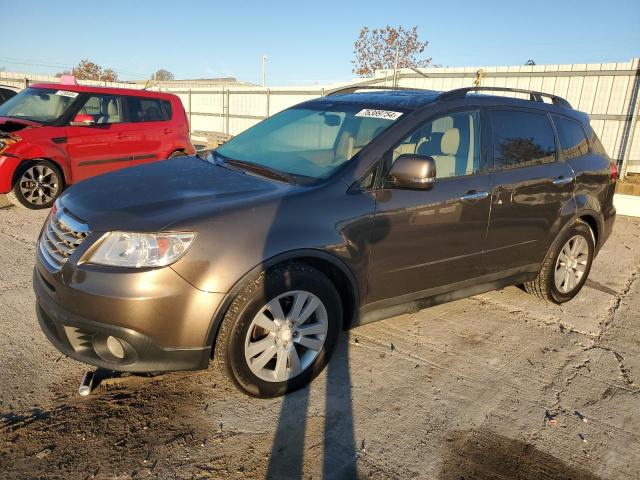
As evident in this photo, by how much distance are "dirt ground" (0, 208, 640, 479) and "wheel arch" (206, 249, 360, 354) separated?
46 cm

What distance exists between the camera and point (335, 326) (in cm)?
303

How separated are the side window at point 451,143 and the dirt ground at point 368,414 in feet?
4.19

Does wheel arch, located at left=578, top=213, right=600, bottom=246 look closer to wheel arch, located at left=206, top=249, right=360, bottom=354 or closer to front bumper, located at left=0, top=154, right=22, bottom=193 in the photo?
wheel arch, located at left=206, top=249, right=360, bottom=354

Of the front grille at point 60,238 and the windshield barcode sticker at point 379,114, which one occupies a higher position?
the windshield barcode sticker at point 379,114

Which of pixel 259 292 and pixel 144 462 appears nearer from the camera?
pixel 144 462

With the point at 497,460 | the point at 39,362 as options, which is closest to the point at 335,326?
the point at 497,460

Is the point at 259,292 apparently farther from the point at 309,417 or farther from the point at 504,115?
the point at 504,115

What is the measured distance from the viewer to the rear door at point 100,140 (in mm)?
7180

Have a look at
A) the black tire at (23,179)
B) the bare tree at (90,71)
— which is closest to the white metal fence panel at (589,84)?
the black tire at (23,179)

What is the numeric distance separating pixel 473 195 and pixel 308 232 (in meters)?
1.39

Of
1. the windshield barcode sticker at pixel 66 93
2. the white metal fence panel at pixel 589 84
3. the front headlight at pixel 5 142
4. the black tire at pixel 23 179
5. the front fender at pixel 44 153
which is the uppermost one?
the white metal fence panel at pixel 589 84

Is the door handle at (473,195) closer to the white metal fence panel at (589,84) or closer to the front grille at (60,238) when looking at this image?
the front grille at (60,238)

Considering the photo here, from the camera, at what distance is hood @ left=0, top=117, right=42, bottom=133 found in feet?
22.2

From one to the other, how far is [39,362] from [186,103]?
18.4m
